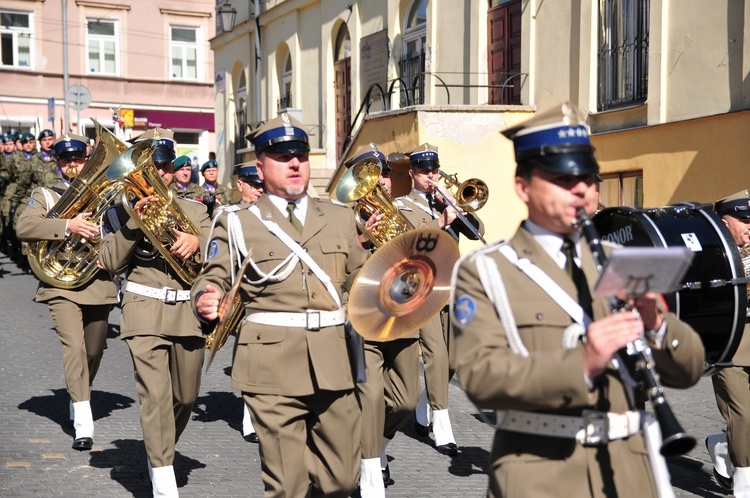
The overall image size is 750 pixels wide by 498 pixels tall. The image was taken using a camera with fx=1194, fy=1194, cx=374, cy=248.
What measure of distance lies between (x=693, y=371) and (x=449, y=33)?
650 inches

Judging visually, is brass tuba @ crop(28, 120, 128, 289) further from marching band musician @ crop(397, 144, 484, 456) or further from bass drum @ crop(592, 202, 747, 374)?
bass drum @ crop(592, 202, 747, 374)

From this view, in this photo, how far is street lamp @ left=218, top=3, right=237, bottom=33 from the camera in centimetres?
3012

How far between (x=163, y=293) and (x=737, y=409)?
11.3 ft

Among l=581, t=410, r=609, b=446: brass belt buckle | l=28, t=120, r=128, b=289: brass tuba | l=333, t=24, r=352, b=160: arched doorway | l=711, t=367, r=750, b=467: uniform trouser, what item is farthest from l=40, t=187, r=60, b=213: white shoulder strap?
l=333, t=24, r=352, b=160: arched doorway

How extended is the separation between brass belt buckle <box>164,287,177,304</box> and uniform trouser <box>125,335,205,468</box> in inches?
8.7

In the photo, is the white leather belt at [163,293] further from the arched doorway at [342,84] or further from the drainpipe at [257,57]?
the drainpipe at [257,57]

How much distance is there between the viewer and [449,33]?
19562 millimetres

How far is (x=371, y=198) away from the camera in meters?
8.36

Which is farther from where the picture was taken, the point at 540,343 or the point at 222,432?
the point at 222,432

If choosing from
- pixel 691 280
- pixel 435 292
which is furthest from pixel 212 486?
pixel 691 280

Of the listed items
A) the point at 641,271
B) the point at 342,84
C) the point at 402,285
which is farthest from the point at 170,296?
the point at 342,84

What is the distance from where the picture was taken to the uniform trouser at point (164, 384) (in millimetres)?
6914

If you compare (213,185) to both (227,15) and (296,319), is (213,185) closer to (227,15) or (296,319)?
(296,319)

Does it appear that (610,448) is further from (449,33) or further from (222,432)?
(449,33)
